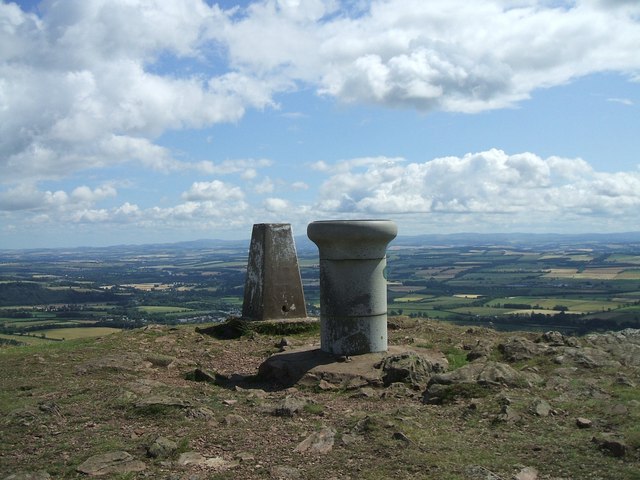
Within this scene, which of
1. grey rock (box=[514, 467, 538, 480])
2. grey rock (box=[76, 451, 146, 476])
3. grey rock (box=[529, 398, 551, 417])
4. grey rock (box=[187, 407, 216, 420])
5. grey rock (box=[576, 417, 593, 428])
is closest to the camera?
grey rock (box=[514, 467, 538, 480])

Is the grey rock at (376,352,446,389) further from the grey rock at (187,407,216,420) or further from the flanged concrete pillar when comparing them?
the grey rock at (187,407,216,420)

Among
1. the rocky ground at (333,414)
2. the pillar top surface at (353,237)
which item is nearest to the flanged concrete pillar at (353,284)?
the pillar top surface at (353,237)

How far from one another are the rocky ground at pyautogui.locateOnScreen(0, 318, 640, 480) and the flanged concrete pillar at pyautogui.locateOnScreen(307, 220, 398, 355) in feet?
1.46

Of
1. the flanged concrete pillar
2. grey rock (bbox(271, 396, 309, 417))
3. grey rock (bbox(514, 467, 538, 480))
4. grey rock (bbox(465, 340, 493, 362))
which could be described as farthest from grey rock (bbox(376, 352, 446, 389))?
grey rock (bbox(514, 467, 538, 480))

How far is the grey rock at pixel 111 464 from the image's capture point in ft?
18.2

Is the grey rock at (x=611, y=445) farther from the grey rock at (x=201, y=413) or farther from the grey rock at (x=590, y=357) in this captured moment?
the grey rock at (x=201, y=413)

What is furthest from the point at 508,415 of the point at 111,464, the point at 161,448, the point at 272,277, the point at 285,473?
the point at 272,277

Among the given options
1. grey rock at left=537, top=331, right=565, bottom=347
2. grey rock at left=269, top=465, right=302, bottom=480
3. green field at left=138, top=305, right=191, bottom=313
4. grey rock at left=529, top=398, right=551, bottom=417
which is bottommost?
green field at left=138, top=305, right=191, bottom=313

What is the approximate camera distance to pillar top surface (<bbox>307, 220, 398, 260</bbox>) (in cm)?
976

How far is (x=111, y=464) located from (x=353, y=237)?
5224mm

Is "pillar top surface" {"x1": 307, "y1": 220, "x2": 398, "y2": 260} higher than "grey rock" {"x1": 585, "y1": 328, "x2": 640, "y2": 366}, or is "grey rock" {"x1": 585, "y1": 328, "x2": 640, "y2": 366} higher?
"pillar top surface" {"x1": 307, "y1": 220, "x2": 398, "y2": 260}

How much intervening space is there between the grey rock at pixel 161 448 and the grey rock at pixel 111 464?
6.6 inches

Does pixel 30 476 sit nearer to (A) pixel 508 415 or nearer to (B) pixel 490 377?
(A) pixel 508 415

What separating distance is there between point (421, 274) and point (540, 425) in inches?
3629
